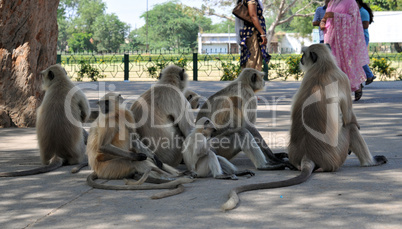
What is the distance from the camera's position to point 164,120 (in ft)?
16.2

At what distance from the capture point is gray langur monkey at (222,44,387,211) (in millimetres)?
4719

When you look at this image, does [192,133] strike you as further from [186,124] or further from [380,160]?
[380,160]

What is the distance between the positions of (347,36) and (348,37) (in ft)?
0.08

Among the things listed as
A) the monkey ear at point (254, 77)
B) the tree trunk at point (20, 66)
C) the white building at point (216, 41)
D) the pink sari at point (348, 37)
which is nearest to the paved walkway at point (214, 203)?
the monkey ear at point (254, 77)

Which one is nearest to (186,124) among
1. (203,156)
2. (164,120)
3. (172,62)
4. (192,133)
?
(164,120)

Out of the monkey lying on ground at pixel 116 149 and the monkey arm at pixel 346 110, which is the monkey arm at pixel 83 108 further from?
the monkey arm at pixel 346 110

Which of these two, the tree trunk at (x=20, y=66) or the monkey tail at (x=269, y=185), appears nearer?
the monkey tail at (x=269, y=185)

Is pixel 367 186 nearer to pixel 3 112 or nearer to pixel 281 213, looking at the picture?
pixel 281 213

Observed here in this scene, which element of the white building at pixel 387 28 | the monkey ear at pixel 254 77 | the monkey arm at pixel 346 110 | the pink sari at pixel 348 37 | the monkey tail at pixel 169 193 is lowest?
the monkey tail at pixel 169 193

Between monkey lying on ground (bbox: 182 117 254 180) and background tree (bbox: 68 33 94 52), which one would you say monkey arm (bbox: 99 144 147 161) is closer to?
monkey lying on ground (bbox: 182 117 254 180)

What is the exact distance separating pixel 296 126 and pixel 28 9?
17.5 ft

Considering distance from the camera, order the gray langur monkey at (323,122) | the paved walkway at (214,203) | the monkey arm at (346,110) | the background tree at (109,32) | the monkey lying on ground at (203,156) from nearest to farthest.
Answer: the paved walkway at (214,203) → the monkey lying on ground at (203,156) → the gray langur monkey at (323,122) → the monkey arm at (346,110) → the background tree at (109,32)

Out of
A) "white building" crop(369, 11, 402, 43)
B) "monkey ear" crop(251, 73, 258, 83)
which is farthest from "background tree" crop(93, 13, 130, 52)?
"monkey ear" crop(251, 73, 258, 83)

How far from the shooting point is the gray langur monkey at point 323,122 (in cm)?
472
